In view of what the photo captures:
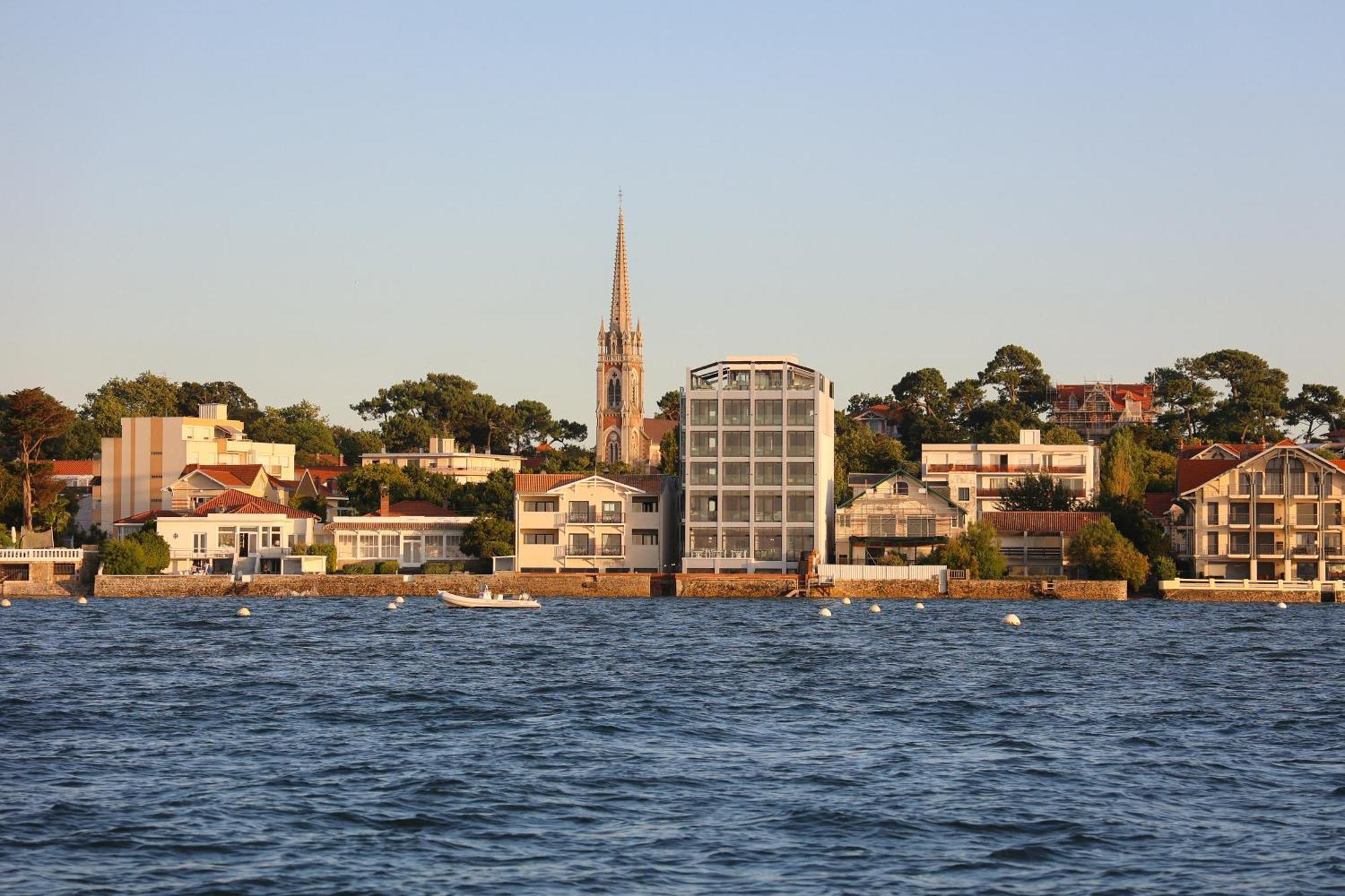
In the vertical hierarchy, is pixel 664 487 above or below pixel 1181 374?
below

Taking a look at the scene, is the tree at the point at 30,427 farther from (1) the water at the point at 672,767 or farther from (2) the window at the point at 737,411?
(1) the water at the point at 672,767

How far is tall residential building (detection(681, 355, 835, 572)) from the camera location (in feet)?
379

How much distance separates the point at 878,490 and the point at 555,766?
83.5 m

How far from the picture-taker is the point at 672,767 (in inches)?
1523

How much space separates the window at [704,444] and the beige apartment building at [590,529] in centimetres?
558

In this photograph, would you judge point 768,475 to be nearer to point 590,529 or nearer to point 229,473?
point 590,529

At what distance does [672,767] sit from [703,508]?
7809cm

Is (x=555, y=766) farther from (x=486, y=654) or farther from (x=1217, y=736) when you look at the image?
(x=486, y=654)

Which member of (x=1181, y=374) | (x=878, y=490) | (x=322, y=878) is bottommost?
(x=322, y=878)

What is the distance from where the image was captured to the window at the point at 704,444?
11662 centimetres

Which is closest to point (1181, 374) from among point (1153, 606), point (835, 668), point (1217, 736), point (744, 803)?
point (1153, 606)

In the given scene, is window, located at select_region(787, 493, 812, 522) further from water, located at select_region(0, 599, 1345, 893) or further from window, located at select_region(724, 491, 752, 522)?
water, located at select_region(0, 599, 1345, 893)

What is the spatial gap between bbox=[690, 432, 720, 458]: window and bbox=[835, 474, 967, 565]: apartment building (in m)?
11.6

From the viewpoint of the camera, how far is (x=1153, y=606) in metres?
102
